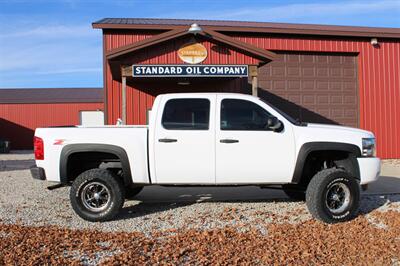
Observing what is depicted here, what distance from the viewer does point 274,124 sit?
258 inches

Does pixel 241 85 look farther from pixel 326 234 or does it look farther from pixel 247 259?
pixel 247 259

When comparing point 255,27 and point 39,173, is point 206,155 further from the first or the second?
point 255,27

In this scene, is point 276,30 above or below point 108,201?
above

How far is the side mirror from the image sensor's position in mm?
6521

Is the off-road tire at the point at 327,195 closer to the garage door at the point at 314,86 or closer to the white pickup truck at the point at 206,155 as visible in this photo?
the white pickup truck at the point at 206,155

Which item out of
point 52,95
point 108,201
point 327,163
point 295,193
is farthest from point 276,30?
point 52,95

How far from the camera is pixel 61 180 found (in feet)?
21.5

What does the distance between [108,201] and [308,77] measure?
10411 millimetres

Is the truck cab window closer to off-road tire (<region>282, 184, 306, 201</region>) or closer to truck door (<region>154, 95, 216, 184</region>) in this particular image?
truck door (<region>154, 95, 216, 184</region>)

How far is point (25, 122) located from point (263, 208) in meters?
28.8

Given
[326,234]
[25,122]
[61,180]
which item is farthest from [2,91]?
[326,234]

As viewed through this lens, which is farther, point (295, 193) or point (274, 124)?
point (295, 193)

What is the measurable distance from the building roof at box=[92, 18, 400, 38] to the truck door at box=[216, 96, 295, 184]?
824 cm

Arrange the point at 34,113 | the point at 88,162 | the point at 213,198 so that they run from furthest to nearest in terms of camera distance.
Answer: the point at 34,113 → the point at 213,198 → the point at 88,162
